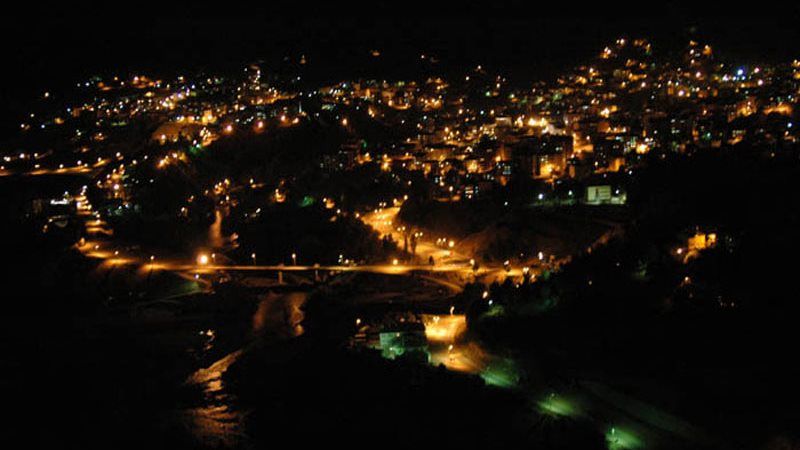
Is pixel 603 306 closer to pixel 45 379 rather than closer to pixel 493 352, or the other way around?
pixel 493 352

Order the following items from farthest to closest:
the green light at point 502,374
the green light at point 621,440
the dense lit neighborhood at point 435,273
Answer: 1. the green light at point 502,374
2. the dense lit neighborhood at point 435,273
3. the green light at point 621,440

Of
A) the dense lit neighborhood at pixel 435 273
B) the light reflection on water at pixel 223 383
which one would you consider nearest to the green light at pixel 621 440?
the dense lit neighborhood at pixel 435 273

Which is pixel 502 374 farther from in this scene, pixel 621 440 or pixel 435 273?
pixel 435 273

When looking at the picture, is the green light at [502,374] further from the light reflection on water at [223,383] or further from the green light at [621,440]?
the light reflection on water at [223,383]

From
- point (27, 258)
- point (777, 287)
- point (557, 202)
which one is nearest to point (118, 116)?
point (27, 258)

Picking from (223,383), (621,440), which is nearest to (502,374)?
(621,440)

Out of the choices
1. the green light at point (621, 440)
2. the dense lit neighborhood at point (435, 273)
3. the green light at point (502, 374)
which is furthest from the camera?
the green light at point (502, 374)

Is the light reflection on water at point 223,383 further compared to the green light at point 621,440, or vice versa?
the light reflection on water at point 223,383

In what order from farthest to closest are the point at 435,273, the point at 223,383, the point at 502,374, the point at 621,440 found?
the point at 435,273
the point at 223,383
the point at 502,374
the point at 621,440

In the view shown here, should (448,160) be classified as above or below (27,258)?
above

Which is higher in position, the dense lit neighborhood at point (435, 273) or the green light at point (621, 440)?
the dense lit neighborhood at point (435, 273)

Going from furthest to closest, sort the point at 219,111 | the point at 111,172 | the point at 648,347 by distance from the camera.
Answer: the point at 219,111
the point at 111,172
the point at 648,347
